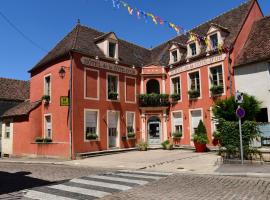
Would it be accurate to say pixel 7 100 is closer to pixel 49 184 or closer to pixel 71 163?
pixel 71 163

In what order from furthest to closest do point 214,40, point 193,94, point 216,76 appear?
point 193,94 → point 214,40 → point 216,76

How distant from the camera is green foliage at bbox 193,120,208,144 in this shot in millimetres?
18109

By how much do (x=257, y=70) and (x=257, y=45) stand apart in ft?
6.80

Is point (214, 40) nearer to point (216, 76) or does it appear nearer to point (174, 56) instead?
point (216, 76)

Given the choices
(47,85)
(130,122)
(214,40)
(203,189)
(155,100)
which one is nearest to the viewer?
(203,189)

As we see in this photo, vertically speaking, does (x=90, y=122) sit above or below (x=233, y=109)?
below

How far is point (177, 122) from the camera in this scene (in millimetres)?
21531

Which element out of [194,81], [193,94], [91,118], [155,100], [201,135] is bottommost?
[201,135]

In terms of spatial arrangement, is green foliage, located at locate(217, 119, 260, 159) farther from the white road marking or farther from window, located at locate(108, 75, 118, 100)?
window, located at locate(108, 75, 118, 100)

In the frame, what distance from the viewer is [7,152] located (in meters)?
22.4

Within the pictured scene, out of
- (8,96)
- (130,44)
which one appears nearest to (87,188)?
(130,44)

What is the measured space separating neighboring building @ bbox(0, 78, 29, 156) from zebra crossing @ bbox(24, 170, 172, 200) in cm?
1555

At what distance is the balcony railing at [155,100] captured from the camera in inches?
Result: 865

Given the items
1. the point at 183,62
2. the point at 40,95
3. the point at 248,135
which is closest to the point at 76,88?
the point at 40,95
